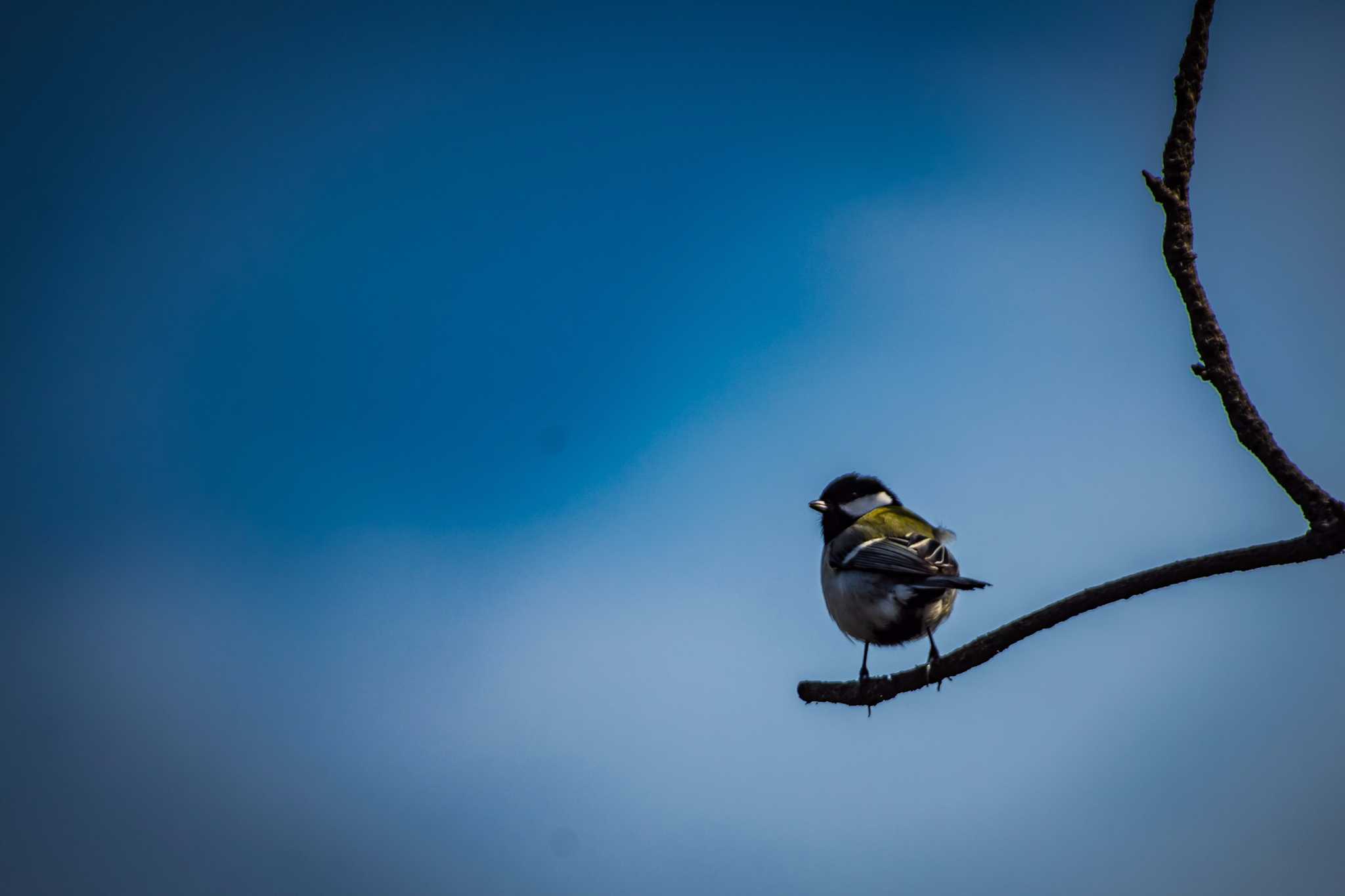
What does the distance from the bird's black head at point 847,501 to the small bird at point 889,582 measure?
776mm

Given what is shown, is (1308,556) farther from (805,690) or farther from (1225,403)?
(805,690)

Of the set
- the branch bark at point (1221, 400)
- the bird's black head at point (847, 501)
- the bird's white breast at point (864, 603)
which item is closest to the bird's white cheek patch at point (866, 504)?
the bird's black head at point (847, 501)

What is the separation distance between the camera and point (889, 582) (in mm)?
6594

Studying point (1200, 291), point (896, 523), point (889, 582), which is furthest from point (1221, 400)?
point (896, 523)

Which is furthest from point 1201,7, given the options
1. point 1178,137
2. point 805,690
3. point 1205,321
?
point 805,690

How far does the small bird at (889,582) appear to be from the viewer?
6.41 m

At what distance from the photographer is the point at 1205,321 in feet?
7.41

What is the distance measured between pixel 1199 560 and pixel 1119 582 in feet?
0.62

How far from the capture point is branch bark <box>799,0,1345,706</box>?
2.07 m

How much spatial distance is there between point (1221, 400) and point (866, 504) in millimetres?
6800

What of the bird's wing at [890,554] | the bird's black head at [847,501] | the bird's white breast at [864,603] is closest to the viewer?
the bird's wing at [890,554]

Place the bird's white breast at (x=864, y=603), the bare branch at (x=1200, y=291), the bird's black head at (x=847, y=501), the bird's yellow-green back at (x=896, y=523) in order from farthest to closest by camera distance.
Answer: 1. the bird's black head at (x=847, y=501)
2. the bird's yellow-green back at (x=896, y=523)
3. the bird's white breast at (x=864, y=603)
4. the bare branch at (x=1200, y=291)

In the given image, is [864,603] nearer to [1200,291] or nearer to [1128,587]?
[1128,587]

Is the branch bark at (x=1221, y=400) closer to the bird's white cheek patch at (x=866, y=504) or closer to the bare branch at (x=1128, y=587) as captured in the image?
the bare branch at (x=1128, y=587)
